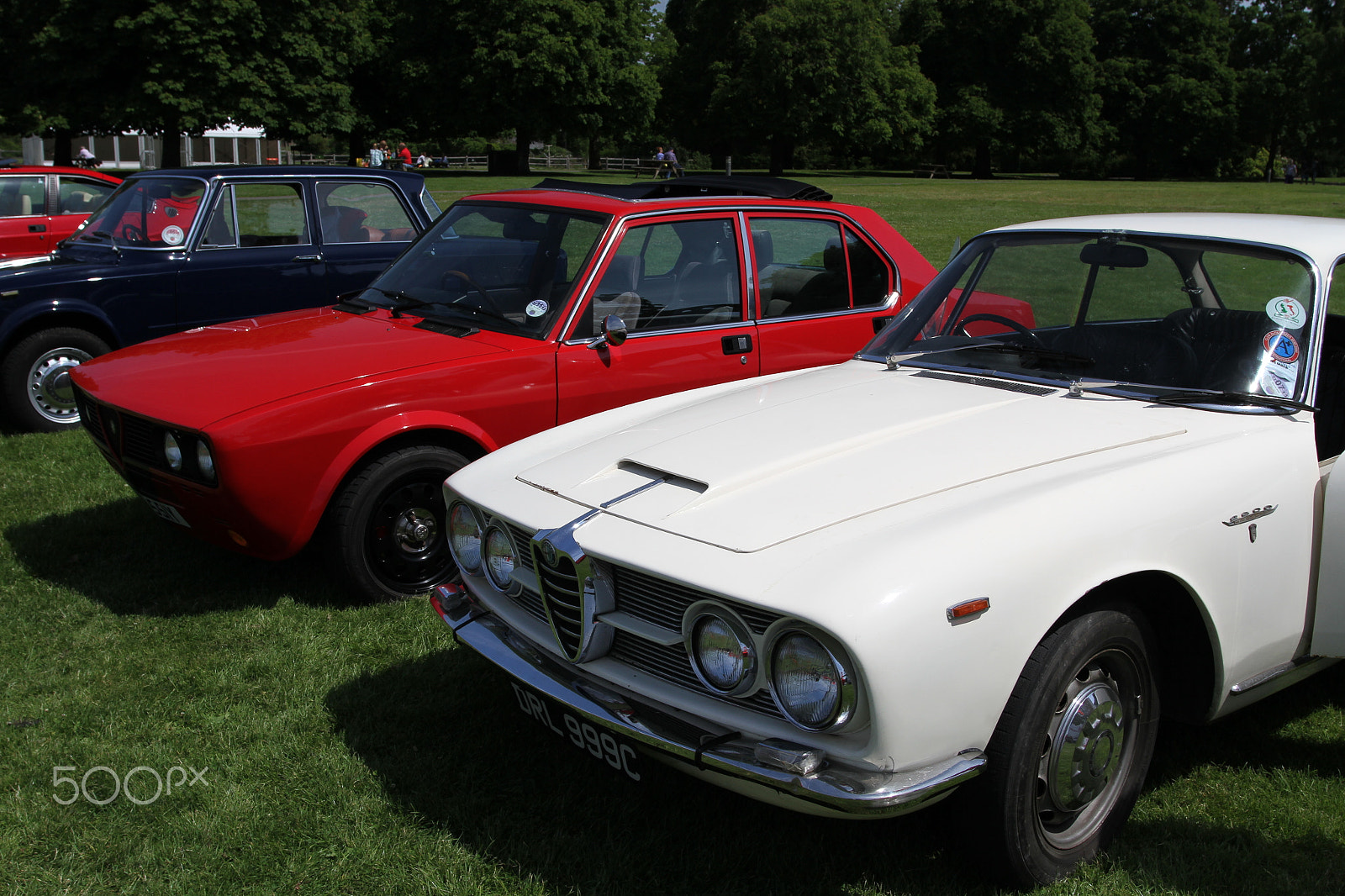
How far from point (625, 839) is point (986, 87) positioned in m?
67.1

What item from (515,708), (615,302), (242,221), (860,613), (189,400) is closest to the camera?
(860,613)

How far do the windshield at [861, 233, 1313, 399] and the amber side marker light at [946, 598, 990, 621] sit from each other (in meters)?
1.39

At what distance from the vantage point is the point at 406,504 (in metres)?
4.67

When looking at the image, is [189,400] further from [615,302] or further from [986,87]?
[986,87]

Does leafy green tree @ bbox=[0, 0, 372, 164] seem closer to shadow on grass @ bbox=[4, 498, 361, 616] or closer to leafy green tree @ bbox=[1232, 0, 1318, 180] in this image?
shadow on grass @ bbox=[4, 498, 361, 616]

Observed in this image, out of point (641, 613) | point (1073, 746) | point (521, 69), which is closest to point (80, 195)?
point (641, 613)

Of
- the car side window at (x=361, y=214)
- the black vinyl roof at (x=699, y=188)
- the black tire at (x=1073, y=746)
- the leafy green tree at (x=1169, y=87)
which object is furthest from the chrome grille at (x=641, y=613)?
the leafy green tree at (x=1169, y=87)

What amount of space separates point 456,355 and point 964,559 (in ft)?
A: 9.18

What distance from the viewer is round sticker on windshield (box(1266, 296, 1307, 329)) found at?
11.0 feet

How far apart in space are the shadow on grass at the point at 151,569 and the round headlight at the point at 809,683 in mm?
2761

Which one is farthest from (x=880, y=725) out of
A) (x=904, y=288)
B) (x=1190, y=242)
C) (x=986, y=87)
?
(x=986, y=87)

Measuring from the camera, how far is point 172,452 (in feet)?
14.3

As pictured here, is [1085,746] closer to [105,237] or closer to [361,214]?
[361,214]

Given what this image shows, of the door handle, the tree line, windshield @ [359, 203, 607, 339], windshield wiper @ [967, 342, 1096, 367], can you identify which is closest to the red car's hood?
windshield @ [359, 203, 607, 339]
